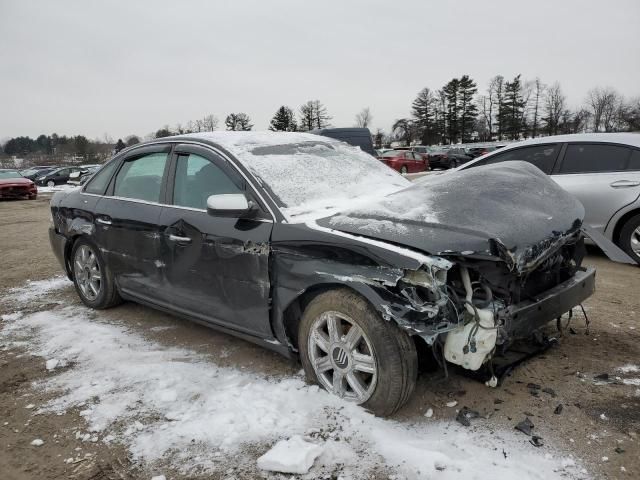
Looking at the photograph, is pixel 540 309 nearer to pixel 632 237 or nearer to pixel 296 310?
pixel 296 310

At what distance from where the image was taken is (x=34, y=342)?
168 inches

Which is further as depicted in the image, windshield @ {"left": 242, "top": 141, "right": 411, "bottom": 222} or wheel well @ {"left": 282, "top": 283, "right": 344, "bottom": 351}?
windshield @ {"left": 242, "top": 141, "right": 411, "bottom": 222}

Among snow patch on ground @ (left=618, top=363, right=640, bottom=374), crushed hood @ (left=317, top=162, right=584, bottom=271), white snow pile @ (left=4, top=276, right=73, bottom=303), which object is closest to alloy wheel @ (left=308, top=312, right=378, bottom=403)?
crushed hood @ (left=317, top=162, right=584, bottom=271)

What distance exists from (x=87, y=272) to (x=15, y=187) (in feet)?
61.5

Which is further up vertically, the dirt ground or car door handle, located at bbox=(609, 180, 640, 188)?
car door handle, located at bbox=(609, 180, 640, 188)

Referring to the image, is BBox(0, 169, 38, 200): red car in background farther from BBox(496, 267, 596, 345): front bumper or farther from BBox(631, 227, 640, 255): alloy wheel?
BBox(496, 267, 596, 345): front bumper

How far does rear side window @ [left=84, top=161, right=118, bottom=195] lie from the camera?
4.78 meters

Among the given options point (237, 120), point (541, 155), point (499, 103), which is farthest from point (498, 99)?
point (541, 155)

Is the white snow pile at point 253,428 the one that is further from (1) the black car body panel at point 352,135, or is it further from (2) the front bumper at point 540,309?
(1) the black car body panel at point 352,135

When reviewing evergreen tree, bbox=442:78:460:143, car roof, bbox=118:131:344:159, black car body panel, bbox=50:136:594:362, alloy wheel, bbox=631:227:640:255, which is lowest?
alloy wheel, bbox=631:227:640:255

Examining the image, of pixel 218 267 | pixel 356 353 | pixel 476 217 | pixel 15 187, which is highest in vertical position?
pixel 476 217

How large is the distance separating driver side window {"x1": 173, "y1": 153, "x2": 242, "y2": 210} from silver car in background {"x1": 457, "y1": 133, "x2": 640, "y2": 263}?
3.39m

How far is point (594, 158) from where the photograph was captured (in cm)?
611

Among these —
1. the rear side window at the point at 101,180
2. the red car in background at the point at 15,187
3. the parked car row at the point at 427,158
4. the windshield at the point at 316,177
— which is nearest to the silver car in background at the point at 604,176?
the windshield at the point at 316,177
